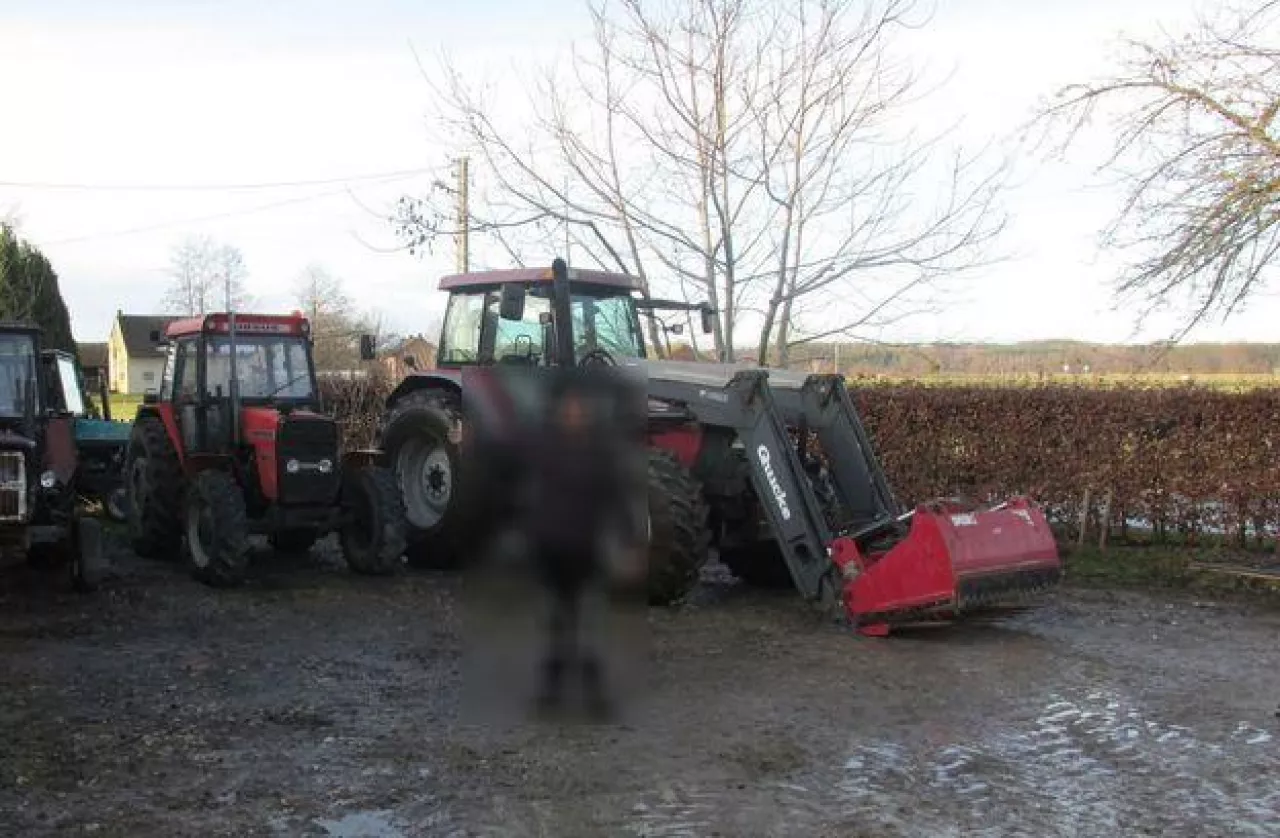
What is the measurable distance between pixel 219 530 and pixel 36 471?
52.8 inches

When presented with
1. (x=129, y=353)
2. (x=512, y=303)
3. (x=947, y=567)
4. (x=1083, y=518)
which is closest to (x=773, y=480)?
(x=947, y=567)

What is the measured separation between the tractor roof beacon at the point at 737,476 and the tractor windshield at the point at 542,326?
1cm

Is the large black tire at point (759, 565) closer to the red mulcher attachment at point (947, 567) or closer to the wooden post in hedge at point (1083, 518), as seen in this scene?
the red mulcher attachment at point (947, 567)

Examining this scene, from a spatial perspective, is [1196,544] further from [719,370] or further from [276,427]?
[276,427]

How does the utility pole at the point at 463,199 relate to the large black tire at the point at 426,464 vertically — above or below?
above

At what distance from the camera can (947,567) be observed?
727 cm

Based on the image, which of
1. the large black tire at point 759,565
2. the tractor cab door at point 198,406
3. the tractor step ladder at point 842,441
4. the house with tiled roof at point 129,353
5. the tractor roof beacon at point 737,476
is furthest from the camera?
the house with tiled roof at point 129,353

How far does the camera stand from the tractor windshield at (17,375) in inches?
379

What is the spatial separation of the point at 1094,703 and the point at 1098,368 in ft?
24.0

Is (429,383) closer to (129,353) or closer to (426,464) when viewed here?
(426,464)

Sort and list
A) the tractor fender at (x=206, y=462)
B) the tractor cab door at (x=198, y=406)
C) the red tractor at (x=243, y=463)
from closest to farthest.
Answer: the red tractor at (x=243, y=463)
the tractor fender at (x=206, y=462)
the tractor cab door at (x=198, y=406)

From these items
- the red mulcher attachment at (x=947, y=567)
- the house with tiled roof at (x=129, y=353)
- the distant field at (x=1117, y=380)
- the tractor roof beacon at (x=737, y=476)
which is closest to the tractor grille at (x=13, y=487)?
the tractor roof beacon at (x=737, y=476)

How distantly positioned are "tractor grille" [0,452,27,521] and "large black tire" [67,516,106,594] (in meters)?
0.49

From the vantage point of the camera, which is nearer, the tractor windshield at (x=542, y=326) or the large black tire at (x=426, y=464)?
the tractor windshield at (x=542, y=326)
